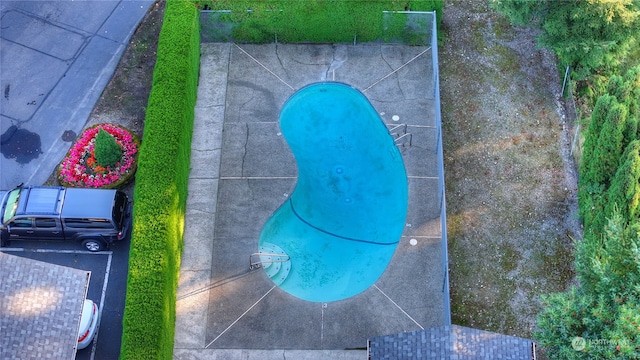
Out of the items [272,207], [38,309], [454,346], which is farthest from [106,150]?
[454,346]

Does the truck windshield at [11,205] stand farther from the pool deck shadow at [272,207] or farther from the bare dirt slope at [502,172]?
the bare dirt slope at [502,172]

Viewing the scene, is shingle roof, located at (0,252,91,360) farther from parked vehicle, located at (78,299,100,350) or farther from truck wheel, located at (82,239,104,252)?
truck wheel, located at (82,239,104,252)

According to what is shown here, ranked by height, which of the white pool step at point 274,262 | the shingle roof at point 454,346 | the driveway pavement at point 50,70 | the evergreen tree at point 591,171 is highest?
the driveway pavement at point 50,70

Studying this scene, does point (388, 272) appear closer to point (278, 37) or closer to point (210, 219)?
point (210, 219)

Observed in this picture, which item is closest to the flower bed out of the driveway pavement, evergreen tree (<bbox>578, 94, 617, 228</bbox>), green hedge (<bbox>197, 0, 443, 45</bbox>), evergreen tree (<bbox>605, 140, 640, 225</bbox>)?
the driveway pavement

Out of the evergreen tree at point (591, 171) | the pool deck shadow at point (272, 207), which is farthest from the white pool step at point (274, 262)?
the evergreen tree at point (591, 171)

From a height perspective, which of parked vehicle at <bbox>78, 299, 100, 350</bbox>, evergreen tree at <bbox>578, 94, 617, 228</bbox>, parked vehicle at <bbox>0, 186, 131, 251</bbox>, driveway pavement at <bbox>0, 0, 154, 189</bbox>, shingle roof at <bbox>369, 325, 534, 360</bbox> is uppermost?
driveway pavement at <bbox>0, 0, 154, 189</bbox>
